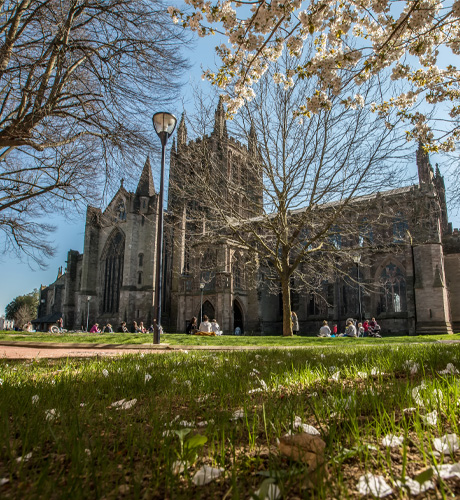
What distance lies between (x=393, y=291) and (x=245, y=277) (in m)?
13.1

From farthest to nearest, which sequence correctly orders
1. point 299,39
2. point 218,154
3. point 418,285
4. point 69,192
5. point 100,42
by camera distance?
point 418,285, point 218,154, point 69,192, point 100,42, point 299,39

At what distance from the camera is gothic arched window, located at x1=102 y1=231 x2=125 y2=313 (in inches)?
1655

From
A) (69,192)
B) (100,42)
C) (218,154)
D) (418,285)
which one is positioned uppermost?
(218,154)

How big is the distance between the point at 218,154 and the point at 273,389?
1571 cm

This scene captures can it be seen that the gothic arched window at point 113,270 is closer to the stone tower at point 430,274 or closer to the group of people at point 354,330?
the group of people at point 354,330

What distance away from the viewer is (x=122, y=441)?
1.71 m

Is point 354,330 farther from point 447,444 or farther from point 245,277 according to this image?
point 447,444

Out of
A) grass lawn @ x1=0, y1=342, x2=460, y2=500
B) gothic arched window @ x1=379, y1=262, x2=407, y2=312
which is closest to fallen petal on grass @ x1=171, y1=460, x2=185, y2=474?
grass lawn @ x1=0, y1=342, x2=460, y2=500

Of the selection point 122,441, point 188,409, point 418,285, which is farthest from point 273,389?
Result: point 418,285

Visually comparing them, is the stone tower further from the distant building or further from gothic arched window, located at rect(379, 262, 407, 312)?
the distant building

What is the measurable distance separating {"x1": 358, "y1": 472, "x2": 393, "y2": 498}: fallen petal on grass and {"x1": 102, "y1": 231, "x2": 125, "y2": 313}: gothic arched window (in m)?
42.2

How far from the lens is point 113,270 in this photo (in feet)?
141

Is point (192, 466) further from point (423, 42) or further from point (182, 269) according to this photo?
point (182, 269)

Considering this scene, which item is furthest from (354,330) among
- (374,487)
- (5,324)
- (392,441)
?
(5,324)
